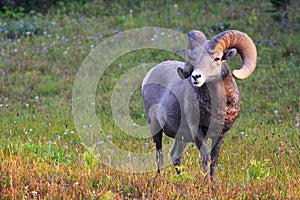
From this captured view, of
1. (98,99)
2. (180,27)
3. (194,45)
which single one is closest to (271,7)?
(180,27)

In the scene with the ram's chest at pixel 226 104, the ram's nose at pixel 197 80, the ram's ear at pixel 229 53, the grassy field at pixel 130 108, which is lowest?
the grassy field at pixel 130 108

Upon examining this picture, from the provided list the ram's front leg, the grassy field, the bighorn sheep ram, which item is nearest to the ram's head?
the bighorn sheep ram

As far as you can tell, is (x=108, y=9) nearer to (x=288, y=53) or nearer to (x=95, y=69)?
(x=95, y=69)

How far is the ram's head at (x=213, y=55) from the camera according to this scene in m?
6.86

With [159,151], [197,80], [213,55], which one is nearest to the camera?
[197,80]

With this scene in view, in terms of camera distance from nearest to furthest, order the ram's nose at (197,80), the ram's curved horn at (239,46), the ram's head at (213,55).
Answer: the ram's nose at (197,80), the ram's head at (213,55), the ram's curved horn at (239,46)

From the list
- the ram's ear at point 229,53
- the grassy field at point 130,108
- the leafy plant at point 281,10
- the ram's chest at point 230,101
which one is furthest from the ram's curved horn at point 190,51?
the leafy plant at point 281,10

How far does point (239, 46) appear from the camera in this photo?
7.26 meters

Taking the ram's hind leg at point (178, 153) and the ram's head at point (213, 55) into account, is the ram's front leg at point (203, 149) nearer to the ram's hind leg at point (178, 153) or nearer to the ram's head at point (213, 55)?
the ram's head at point (213, 55)

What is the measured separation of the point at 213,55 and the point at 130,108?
5252mm

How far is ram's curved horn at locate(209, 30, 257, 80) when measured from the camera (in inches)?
275

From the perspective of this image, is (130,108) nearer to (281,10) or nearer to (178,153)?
(178,153)

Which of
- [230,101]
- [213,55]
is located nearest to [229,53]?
[213,55]

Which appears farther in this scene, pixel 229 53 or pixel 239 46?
pixel 239 46
